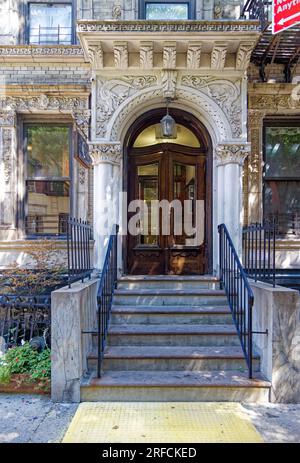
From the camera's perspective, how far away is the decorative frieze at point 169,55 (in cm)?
521

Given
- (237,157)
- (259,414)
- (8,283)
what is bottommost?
(259,414)

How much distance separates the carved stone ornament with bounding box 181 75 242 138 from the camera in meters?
5.57

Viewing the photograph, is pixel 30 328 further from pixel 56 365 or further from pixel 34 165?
pixel 34 165

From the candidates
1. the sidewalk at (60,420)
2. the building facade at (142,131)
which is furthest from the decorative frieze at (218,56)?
the sidewalk at (60,420)

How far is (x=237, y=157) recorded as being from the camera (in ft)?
18.2

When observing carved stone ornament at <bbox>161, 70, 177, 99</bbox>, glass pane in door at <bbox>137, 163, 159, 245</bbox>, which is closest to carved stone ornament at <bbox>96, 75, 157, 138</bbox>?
carved stone ornament at <bbox>161, 70, 177, 99</bbox>

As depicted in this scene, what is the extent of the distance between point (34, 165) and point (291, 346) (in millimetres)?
5557

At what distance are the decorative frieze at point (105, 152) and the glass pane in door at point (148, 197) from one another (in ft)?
2.57

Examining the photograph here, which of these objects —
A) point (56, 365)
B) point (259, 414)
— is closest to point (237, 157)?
point (259, 414)

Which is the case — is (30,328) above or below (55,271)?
below

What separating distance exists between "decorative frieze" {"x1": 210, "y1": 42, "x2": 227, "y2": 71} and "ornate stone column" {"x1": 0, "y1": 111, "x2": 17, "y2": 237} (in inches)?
→ 152

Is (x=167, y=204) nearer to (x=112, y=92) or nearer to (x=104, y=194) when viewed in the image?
(x=104, y=194)

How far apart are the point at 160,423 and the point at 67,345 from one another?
4.44 feet

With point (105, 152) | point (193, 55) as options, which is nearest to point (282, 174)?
point (193, 55)
